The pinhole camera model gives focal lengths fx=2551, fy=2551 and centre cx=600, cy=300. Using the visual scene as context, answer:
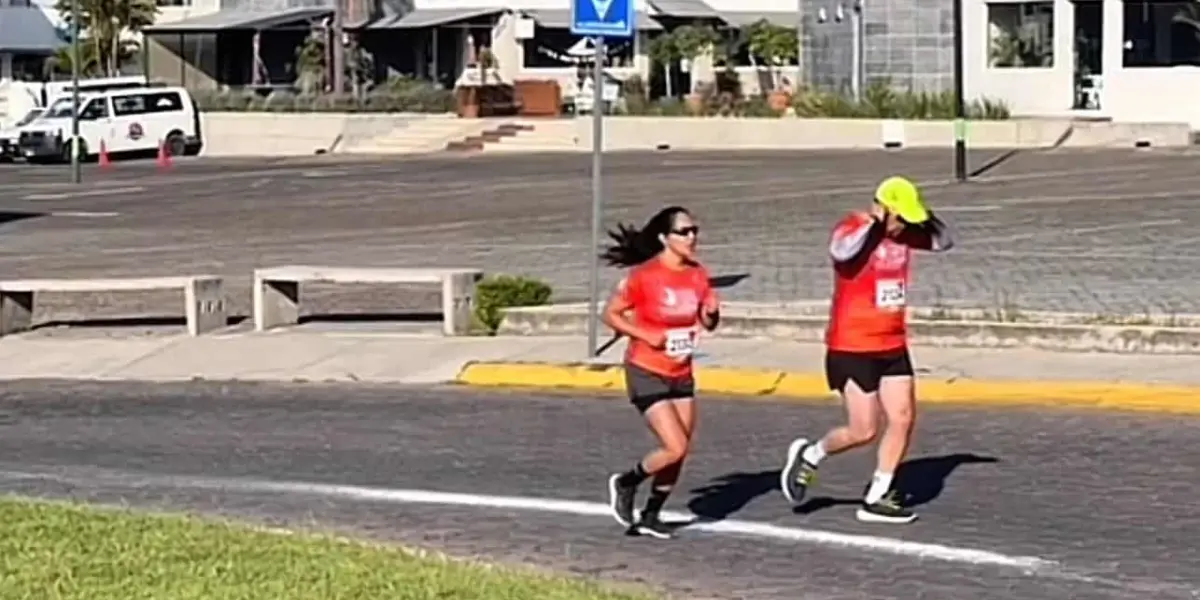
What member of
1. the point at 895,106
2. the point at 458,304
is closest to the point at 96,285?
the point at 458,304

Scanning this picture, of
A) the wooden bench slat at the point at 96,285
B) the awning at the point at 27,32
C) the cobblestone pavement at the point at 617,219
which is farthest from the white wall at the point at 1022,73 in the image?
the wooden bench slat at the point at 96,285

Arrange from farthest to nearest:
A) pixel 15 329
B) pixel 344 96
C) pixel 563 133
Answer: pixel 344 96 < pixel 563 133 < pixel 15 329

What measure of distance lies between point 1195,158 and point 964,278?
75.2 feet

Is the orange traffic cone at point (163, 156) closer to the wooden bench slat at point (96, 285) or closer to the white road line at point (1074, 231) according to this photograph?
the white road line at point (1074, 231)

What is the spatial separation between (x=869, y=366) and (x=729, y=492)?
5.05ft

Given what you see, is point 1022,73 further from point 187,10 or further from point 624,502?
point 624,502

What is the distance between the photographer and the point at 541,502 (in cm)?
1212

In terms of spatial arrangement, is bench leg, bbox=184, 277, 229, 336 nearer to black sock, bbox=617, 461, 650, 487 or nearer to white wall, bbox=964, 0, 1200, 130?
black sock, bbox=617, 461, 650, 487

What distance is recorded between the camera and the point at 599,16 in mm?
17125

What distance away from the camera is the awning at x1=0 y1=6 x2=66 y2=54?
274 ft

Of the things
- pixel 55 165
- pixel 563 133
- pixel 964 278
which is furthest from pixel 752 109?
pixel 964 278

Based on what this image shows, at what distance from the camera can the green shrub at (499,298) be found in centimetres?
1992

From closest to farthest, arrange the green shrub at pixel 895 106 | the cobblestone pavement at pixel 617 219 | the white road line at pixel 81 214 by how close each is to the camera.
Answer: the cobblestone pavement at pixel 617 219
the white road line at pixel 81 214
the green shrub at pixel 895 106

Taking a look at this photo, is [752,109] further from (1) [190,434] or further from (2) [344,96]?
(1) [190,434]
